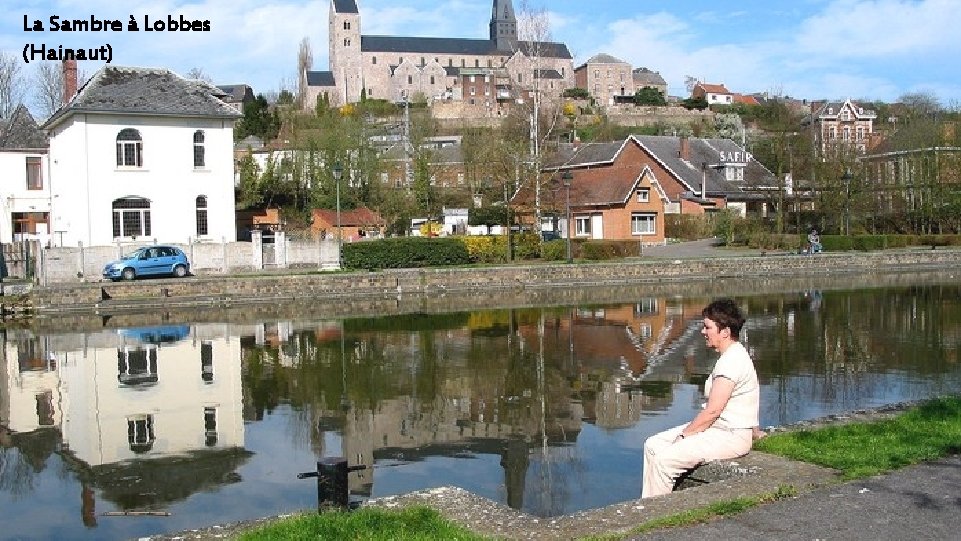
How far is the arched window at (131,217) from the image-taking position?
42656mm

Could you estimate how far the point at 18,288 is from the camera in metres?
32.7

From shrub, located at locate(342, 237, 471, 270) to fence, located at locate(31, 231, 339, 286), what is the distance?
111 cm

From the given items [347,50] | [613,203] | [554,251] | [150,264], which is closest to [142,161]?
[150,264]

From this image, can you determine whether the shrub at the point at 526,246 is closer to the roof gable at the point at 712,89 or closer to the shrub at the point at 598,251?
the shrub at the point at 598,251

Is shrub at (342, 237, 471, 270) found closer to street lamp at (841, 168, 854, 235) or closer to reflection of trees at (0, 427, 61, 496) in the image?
street lamp at (841, 168, 854, 235)

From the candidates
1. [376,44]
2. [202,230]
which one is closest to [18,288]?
[202,230]

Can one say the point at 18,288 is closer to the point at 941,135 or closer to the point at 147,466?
the point at 147,466

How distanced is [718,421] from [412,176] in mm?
59515

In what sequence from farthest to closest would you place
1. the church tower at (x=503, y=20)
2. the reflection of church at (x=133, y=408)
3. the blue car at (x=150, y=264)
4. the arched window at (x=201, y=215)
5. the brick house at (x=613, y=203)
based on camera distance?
1. the church tower at (x=503, y=20)
2. the brick house at (x=613, y=203)
3. the arched window at (x=201, y=215)
4. the blue car at (x=150, y=264)
5. the reflection of church at (x=133, y=408)

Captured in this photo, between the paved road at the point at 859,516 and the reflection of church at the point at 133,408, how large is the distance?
21.1 feet

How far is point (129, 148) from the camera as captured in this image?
4316 centimetres

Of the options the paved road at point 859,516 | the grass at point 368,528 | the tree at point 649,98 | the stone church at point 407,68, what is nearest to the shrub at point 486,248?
the paved road at point 859,516

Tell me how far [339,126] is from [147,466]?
5637cm

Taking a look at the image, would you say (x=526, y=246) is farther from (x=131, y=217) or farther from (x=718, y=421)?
(x=718, y=421)
